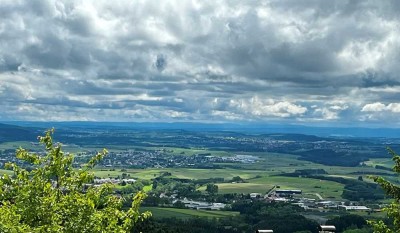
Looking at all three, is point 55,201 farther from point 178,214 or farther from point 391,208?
point 178,214

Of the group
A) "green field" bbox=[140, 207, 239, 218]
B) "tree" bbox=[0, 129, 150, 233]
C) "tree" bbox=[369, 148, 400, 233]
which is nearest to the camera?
"tree" bbox=[0, 129, 150, 233]

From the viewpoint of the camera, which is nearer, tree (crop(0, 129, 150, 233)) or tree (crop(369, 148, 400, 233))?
tree (crop(0, 129, 150, 233))

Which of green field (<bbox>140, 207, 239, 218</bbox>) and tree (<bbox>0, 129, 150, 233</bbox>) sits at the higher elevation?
tree (<bbox>0, 129, 150, 233</bbox>)

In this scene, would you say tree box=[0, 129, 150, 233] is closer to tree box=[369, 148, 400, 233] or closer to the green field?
tree box=[369, 148, 400, 233]

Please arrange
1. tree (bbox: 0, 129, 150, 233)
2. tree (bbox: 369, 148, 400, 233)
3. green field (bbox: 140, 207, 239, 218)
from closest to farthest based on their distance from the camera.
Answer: tree (bbox: 0, 129, 150, 233) → tree (bbox: 369, 148, 400, 233) → green field (bbox: 140, 207, 239, 218)

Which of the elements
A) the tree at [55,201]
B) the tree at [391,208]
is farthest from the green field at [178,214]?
the tree at [55,201]

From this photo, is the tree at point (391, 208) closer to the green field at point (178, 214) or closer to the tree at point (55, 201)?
the tree at point (55, 201)

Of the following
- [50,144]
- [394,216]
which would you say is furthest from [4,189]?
[394,216]

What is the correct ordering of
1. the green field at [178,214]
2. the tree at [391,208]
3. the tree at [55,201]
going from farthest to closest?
the green field at [178,214]
the tree at [391,208]
the tree at [55,201]

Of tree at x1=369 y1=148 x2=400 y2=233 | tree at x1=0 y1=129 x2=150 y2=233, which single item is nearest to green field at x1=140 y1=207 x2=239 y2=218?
tree at x1=369 y1=148 x2=400 y2=233

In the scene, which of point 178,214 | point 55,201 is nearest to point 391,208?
point 55,201
